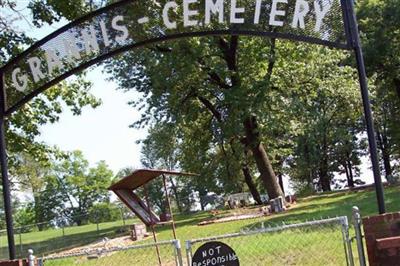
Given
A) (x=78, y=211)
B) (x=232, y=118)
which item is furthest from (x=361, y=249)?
(x=78, y=211)

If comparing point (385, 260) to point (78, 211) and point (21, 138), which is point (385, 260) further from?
point (78, 211)

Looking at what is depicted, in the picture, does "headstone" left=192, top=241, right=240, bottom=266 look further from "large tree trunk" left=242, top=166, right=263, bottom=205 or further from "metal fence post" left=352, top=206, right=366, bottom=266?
"large tree trunk" left=242, top=166, right=263, bottom=205

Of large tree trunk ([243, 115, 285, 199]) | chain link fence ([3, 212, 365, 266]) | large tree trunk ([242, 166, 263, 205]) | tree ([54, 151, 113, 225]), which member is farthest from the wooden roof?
tree ([54, 151, 113, 225])

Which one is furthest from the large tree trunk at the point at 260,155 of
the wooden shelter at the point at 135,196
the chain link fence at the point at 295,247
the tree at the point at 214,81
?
the wooden shelter at the point at 135,196

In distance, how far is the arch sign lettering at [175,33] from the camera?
22.1 ft

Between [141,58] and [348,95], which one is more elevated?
[141,58]

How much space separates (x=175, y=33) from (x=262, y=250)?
4.83 metres

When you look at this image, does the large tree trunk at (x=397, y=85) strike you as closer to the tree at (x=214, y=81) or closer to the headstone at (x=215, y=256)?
the tree at (x=214, y=81)

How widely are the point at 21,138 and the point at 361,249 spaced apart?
1439 centimetres

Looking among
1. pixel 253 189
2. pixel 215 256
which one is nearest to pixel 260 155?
pixel 253 189

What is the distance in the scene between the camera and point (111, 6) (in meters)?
7.61

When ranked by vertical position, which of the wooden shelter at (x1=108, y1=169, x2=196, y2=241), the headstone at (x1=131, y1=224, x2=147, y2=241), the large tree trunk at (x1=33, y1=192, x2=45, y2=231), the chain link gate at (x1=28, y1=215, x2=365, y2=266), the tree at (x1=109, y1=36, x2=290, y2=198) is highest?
the tree at (x1=109, y1=36, x2=290, y2=198)

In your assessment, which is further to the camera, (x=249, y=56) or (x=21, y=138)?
(x=249, y=56)

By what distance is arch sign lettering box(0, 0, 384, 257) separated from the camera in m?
6.75
